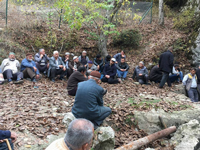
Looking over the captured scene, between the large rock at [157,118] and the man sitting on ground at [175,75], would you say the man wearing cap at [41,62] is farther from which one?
the man sitting on ground at [175,75]

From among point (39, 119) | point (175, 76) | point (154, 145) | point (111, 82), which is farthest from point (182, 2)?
point (39, 119)

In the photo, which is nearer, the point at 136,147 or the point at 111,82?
the point at 136,147

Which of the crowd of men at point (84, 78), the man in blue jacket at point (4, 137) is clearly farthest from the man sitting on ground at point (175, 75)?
the man in blue jacket at point (4, 137)

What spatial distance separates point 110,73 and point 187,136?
534 cm

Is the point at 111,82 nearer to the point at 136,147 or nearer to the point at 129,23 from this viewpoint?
the point at 136,147

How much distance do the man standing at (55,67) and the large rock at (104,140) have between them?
5197 millimetres

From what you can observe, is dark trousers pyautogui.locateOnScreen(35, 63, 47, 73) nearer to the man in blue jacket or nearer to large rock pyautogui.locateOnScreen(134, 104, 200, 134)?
large rock pyautogui.locateOnScreen(134, 104, 200, 134)

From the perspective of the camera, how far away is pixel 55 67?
897cm

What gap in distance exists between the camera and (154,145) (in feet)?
17.1

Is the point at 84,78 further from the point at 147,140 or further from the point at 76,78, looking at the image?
the point at 147,140

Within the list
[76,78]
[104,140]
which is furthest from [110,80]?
[104,140]

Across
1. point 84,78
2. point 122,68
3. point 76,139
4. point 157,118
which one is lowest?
point 157,118

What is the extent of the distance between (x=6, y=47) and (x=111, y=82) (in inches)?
242

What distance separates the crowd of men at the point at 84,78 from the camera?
202 centimetres
